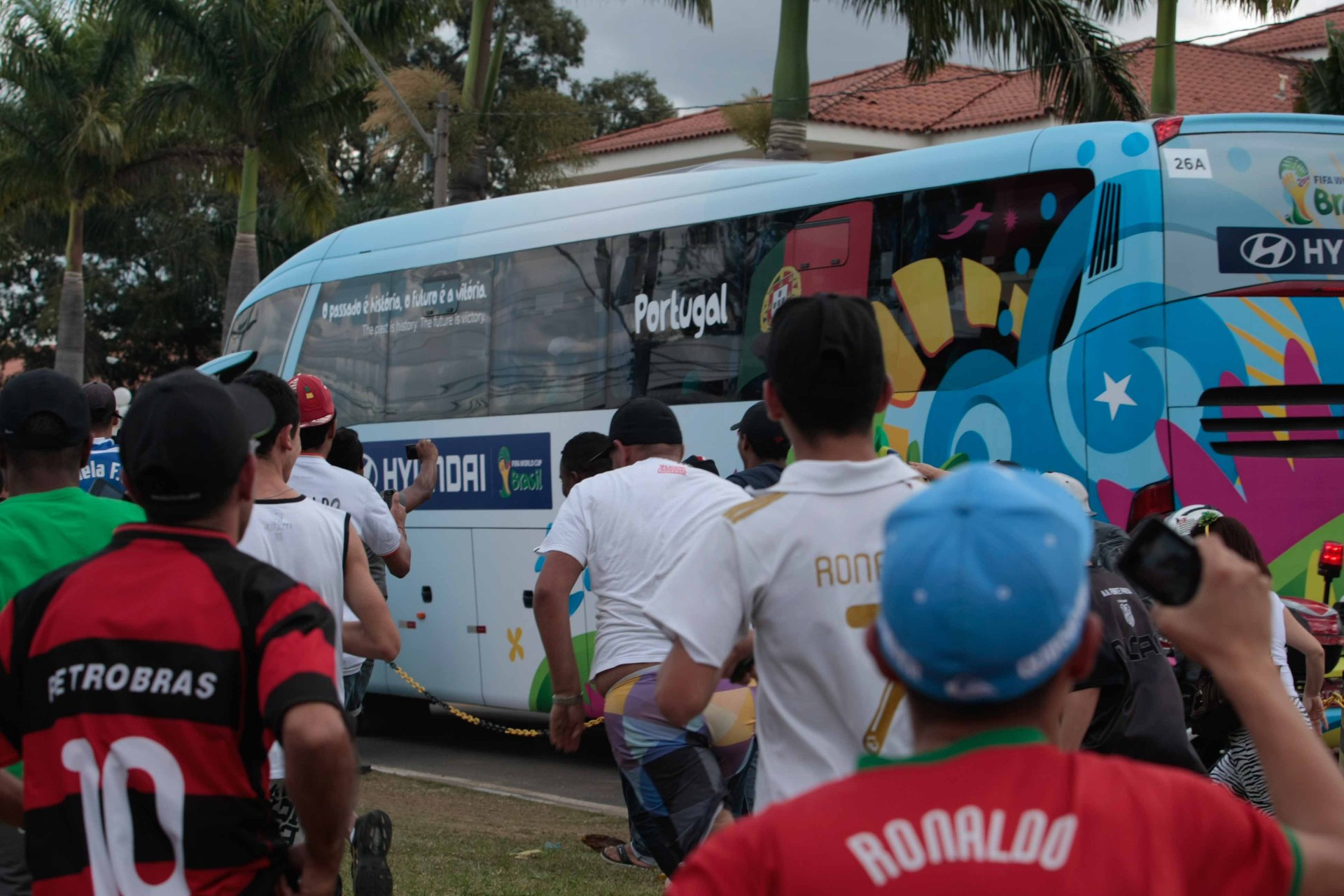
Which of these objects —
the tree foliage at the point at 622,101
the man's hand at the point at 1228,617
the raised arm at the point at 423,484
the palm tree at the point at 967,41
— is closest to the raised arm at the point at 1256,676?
the man's hand at the point at 1228,617

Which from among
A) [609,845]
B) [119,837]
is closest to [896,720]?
[119,837]

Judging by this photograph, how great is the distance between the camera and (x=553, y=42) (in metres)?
46.1

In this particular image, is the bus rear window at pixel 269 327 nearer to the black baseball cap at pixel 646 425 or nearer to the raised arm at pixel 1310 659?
the black baseball cap at pixel 646 425

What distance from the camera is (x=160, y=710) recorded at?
97.9 inches

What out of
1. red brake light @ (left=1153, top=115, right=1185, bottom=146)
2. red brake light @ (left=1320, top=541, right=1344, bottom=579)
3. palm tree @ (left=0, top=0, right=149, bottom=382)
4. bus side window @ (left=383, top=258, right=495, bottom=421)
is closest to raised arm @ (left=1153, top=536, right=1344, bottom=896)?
red brake light @ (left=1320, top=541, right=1344, bottom=579)

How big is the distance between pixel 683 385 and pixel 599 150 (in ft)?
87.3

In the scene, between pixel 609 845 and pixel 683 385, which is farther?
pixel 683 385

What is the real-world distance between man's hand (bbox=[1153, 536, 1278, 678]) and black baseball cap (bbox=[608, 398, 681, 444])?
359cm

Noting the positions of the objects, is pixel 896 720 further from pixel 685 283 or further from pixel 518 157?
pixel 518 157

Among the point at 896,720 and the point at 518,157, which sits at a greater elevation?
the point at 518,157

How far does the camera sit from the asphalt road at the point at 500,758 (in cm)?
1018

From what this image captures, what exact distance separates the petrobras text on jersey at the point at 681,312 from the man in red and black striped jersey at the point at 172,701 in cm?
763

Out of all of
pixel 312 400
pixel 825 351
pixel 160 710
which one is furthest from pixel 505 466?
pixel 160 710

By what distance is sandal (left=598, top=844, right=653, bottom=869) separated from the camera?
23.7 feet
